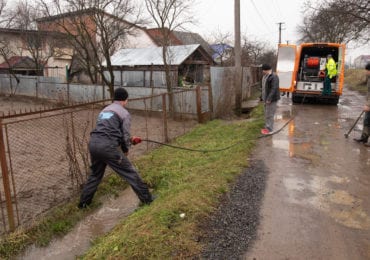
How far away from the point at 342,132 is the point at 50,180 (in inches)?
295

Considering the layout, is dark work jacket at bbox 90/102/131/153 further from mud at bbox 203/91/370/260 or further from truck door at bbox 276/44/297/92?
truck door at bbox 276/44/297/92

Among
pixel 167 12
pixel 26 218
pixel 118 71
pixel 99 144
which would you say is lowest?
pixel 26 218

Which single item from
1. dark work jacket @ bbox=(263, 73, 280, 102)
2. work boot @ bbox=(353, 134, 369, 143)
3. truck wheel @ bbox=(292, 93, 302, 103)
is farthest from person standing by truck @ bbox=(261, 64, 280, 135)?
truck wheel @ bbox=(292, 93, 302, 103)

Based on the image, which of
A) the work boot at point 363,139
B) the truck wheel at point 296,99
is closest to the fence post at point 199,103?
the truck wheel at point 296,99

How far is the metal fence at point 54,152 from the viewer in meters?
4.58

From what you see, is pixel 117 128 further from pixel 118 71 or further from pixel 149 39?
pixel 149 39

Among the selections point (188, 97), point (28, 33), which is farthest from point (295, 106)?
point (28, 33)

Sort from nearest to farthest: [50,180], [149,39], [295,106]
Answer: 1. [50,180]
2. [295,106]
3. [149,39]

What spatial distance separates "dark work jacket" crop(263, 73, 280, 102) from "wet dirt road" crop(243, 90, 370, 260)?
1025 mm

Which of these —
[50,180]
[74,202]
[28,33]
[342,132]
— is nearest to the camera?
[74,202]

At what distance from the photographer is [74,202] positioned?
17.0ft

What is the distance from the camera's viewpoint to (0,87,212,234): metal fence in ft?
15.0

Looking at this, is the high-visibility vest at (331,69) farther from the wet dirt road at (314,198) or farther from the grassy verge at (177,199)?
the grassy verge at (177,199)

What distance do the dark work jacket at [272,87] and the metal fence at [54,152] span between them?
2.75m
